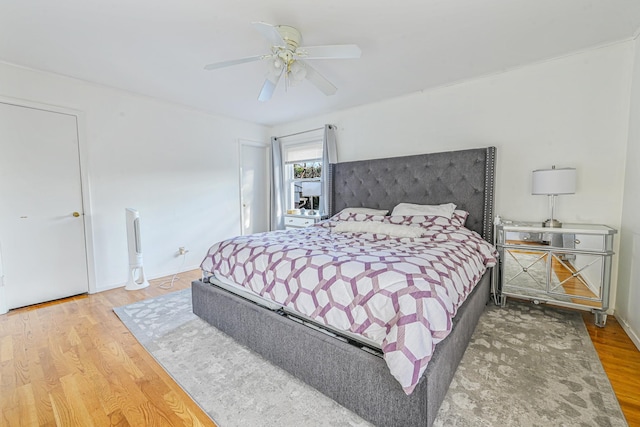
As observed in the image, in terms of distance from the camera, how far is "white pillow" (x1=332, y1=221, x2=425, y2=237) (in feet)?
8.18

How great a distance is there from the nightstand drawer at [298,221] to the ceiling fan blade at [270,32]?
275cm

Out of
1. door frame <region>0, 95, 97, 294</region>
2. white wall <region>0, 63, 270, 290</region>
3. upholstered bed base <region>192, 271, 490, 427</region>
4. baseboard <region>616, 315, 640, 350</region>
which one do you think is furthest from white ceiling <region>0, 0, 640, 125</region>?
baseboard <region>616, 315, 640, 350</region>

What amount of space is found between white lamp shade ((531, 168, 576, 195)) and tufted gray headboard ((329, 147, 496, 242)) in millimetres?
502

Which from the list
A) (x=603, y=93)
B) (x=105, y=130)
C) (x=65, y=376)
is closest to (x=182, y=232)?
(x=105, y=130)

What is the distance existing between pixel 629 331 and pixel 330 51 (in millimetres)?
3174

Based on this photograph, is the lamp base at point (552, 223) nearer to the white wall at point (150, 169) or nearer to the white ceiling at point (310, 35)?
the white ceiling at point (310, 35)

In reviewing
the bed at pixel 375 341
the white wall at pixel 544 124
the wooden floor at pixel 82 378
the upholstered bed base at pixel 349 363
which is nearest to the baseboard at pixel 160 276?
Answer: the wooden floor at pixel 82 378

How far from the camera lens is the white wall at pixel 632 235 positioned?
2.09 m

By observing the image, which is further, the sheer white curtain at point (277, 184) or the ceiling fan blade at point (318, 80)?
the sheer white curtain at point (277, 184)

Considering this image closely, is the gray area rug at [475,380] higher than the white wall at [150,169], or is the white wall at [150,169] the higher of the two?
the white wall at [150,169]

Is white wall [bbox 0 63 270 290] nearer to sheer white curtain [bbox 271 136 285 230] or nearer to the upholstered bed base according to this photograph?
sheer white curtain [bbox 271 136 285 230]

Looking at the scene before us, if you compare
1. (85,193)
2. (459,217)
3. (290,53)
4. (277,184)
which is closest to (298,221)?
(277,184)

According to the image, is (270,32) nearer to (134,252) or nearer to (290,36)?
(290,36)

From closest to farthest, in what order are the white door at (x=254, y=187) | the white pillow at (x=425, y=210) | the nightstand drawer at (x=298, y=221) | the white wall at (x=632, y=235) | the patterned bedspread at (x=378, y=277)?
the patterned bedspread at (x=378, y=277) → the white wall at (x=632, y=235) → the white pillow at (x=425, y=210) → the nightstand drawer at (x=298, y=221) → the white door at (x=254, y=187)
